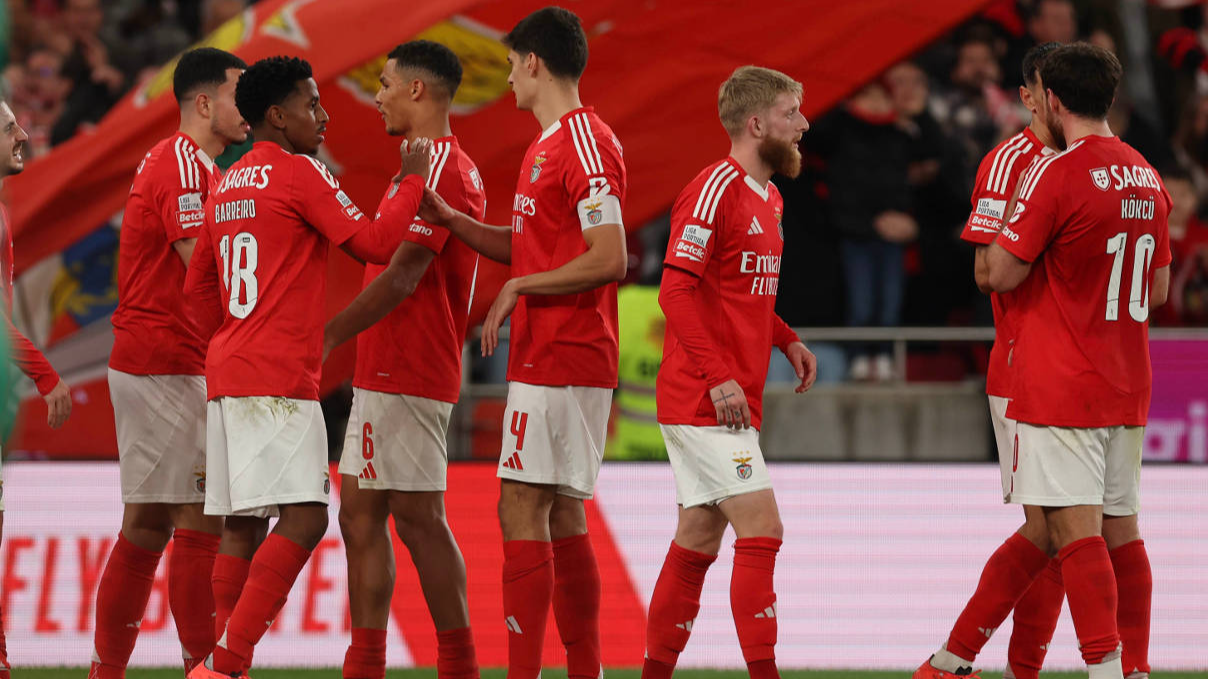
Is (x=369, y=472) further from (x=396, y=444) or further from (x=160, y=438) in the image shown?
(x=160, y=438)

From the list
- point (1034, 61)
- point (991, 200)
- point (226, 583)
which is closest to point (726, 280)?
point (991, 200)

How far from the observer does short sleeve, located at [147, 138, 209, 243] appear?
5.69 m

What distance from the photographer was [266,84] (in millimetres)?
5176

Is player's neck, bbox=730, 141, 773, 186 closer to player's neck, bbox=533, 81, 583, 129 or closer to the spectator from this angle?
player's neck, bbox=533, 81, 583, 129

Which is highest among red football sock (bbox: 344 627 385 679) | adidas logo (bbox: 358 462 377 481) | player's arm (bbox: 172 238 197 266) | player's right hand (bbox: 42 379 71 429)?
player's arm (bbox: 172 238 197 266)

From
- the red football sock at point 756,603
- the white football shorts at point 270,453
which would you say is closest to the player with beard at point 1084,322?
the red football sock at point 756,603

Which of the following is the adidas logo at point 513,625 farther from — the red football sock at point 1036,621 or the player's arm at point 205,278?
the red football sock at point 1036,621

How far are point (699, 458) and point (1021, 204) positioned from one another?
1.42 m

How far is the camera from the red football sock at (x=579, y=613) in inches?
208

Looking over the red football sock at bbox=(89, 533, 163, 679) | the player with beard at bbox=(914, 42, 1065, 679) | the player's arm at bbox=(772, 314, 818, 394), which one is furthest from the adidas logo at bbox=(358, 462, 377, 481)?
the player with beard at bbox=(914, 42, 1065, 679)

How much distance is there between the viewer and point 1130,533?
5352mm

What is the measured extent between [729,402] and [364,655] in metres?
1.68

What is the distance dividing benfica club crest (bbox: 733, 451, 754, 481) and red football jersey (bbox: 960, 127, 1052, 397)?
1127mm

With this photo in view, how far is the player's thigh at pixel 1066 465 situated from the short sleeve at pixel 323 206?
96.8 inches
